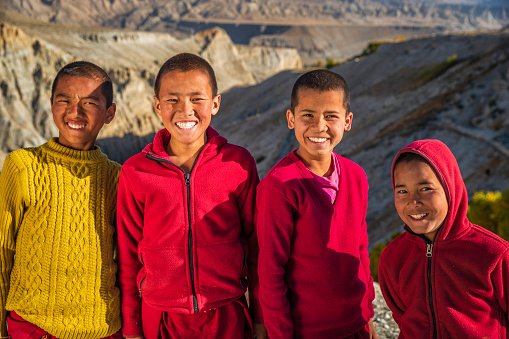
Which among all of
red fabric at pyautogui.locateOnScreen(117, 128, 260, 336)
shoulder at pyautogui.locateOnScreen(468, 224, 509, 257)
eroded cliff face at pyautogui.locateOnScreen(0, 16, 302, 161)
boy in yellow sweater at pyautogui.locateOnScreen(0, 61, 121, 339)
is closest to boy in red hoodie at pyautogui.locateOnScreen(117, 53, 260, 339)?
red fabric at pyautogui.locateOnScreen(117, 128, 260, 336)

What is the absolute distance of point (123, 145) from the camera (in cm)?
4569

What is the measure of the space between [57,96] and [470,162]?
14318mm

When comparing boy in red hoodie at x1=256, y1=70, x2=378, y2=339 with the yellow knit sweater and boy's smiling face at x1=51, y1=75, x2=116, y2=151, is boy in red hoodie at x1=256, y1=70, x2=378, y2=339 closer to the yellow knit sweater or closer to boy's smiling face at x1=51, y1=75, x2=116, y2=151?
the yellow knit sweater

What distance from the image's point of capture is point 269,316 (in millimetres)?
3521

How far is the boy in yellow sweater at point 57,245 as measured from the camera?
12.1 ft

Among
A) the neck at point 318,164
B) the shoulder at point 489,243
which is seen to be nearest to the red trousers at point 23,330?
the neck at point 318,164

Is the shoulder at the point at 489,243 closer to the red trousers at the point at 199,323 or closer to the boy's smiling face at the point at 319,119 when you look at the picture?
the boy's smiling face at the point at 319,119

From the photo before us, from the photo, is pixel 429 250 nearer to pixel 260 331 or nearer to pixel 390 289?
pixel 390 289

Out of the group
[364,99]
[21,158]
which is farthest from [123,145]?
[21,158]

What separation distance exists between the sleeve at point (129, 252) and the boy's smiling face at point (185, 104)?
1.50 ft

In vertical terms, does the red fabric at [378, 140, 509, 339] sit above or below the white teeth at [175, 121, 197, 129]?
below

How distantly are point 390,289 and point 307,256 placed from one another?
591 millimetres

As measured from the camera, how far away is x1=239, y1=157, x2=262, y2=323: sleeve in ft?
12.5

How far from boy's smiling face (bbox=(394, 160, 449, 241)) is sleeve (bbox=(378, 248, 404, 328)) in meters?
0.36
